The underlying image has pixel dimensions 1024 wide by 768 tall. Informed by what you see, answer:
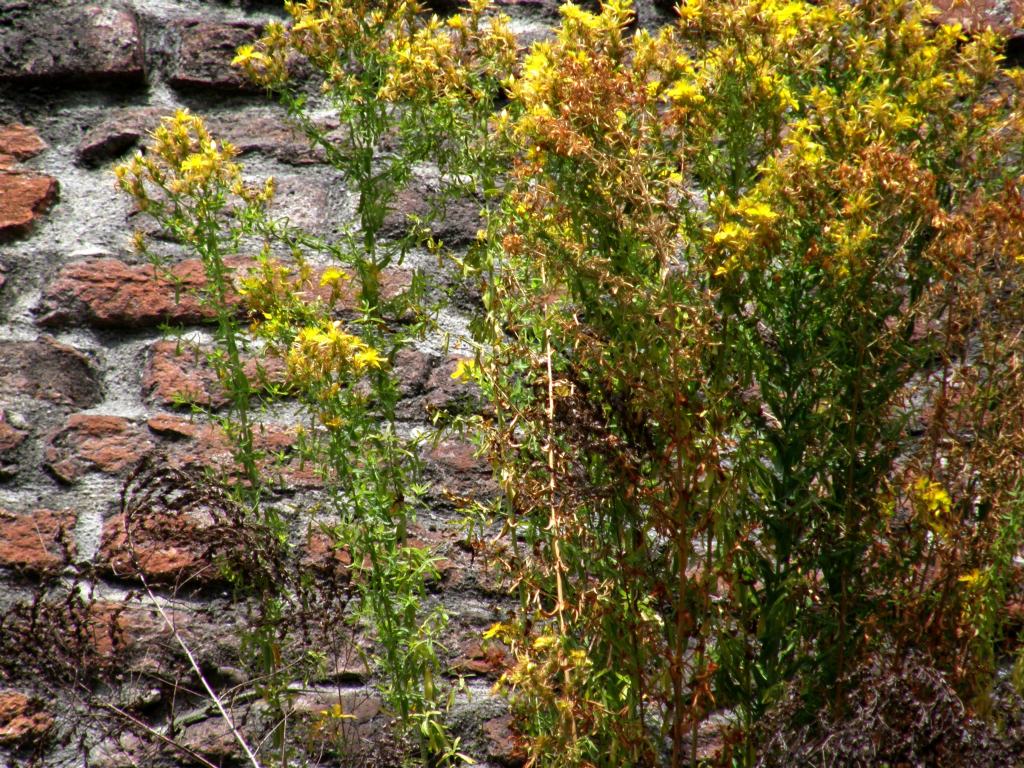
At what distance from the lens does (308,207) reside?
6.63 ft

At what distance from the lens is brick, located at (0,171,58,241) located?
6.23 ft

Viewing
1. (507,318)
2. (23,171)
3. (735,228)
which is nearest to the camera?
(735,228)

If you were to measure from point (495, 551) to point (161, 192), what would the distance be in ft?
3.22

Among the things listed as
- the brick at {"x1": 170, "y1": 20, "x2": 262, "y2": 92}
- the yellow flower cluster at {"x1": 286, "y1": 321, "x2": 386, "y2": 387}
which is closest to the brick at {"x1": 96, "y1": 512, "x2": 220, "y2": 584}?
the yellow flower cluster at {"x1": 286, "y1": 321, "x2": 386, "y2": 387}

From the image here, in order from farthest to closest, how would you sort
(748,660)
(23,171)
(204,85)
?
(204,85)
(23,171)
(748,660)

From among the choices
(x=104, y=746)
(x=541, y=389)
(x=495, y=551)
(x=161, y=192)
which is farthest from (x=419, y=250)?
(x=104, y=746)

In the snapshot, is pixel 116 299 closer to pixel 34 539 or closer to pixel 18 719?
pixel 34 539

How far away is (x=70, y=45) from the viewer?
2.00 metres

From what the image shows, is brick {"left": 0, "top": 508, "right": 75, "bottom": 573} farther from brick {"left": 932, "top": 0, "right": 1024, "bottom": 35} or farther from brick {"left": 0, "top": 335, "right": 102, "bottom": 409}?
brick {"left": 932, "top": 0, "right": 1024, "bottom": 35}

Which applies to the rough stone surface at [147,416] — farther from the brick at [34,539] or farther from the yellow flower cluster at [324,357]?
the yellow flower cluster at [324,357]

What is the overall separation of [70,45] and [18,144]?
0.21m

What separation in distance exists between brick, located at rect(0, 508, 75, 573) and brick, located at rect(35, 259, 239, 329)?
0.34 meters

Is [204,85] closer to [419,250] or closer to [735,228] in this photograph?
[419,250]

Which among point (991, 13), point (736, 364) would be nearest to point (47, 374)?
point (736, 364)
